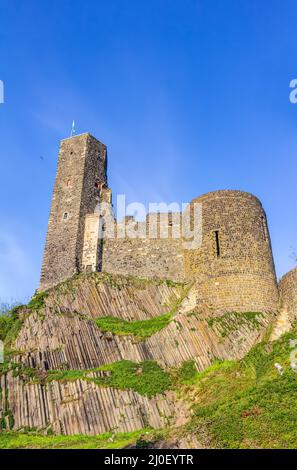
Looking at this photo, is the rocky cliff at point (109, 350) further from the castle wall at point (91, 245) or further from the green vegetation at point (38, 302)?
the castle wall at point (91, 245)

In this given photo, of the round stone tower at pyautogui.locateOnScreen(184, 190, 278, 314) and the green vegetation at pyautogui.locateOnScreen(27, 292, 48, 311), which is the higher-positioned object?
the round stone tower at pyautogui.locateOnScreen(184, 190, 278, 314)

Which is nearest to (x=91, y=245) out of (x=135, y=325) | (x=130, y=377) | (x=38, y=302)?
(x=38, y=302)

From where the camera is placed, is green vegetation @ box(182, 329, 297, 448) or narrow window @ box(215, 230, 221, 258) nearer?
green vegetation @ box(182, 329, 297, 448)

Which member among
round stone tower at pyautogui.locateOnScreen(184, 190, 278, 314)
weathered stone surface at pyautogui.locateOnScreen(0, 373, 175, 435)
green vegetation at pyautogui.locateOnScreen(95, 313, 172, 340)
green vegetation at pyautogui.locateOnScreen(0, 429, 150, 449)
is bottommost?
green vegetation at pyautogui.locateOnScreen(0, 429, 150, 449)

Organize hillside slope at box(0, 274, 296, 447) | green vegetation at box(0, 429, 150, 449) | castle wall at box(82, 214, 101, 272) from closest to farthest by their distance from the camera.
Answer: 1. hillside slope at box(0, 274, 296, 447)
2. green vegetation at box(0, 429, 150, 449)
3. castle wall at box(82, 214, 101, 272)

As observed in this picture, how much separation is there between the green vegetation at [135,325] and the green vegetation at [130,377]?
2.21 m

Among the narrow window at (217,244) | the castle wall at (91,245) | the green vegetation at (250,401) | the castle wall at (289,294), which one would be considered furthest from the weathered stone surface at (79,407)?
the castle wall at (91,245)

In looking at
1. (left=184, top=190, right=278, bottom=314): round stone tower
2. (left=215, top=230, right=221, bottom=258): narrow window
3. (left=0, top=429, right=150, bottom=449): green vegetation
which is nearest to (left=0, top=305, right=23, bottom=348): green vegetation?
(left=0, top=429, right=150, bottom=449): green vegetation

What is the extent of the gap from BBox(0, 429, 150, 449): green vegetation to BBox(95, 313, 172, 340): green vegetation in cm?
629

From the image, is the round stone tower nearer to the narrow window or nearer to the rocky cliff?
the narrow window

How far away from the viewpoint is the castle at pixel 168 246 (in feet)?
86.1

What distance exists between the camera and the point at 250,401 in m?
16.1

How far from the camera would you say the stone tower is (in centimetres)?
3025

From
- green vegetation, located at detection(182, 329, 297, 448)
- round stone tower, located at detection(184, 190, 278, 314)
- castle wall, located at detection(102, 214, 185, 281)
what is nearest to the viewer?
green vegetation, located at detection(182, 329, 297, 448)
